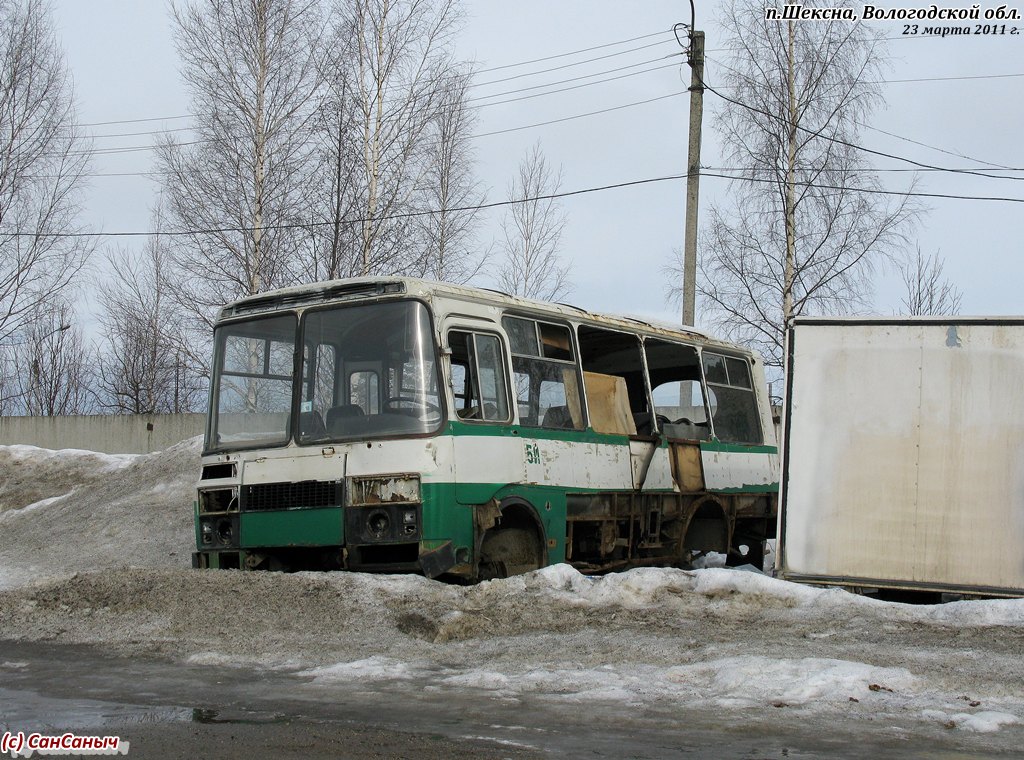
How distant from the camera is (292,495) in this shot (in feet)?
33.4

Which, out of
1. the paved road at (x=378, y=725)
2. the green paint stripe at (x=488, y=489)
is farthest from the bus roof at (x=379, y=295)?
the paved road at (x=378, y=725)

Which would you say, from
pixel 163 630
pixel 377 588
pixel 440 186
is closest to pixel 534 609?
pixel 377 588

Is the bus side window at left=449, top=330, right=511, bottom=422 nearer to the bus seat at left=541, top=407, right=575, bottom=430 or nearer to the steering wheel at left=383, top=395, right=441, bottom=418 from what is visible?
the steering wheel at left=383, top=395, right=441, bottom=418

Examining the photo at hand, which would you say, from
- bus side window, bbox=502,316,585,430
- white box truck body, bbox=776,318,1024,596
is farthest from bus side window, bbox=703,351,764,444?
white box truck body, bbox=776,318,1024,596

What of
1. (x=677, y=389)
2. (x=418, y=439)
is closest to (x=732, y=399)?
(x=677, y=389)

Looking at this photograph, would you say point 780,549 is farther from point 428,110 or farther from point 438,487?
point 428,110

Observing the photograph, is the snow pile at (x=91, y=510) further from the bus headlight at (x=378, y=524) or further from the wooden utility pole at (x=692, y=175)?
the wooden utility pole at (x=692, y=175)

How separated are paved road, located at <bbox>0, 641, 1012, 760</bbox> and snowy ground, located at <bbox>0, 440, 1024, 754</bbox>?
12 cm

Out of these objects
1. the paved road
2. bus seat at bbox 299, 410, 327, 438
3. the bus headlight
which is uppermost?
bus seat at bbox 299, 410, 327, 438

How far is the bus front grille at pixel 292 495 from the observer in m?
9.95

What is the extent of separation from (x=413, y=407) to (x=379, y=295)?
1.07 metres

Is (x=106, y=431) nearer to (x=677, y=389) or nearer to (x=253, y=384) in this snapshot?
(x=677, y=389)

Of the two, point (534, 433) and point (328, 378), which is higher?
point (328, 378)

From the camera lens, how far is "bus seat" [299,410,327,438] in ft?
33.6
